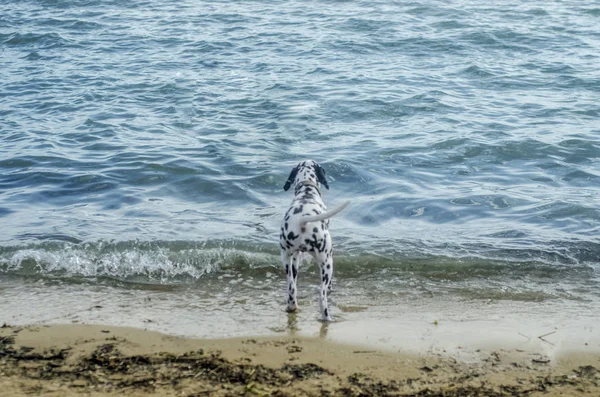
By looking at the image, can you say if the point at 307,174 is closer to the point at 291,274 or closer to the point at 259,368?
the point at 291,274

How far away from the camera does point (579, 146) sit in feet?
46.1

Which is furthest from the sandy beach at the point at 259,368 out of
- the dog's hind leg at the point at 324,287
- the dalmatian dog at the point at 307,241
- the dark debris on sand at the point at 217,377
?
the dalmatian dog at the point at 307,241

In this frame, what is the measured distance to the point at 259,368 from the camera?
22.0 feet

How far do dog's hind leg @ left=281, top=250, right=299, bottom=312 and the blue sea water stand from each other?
0.18 meters

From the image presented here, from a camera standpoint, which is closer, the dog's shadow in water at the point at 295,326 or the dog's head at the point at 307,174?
the dog's shadow in water at the point at 295,326

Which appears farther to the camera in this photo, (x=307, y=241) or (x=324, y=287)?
(x=324, y=287)

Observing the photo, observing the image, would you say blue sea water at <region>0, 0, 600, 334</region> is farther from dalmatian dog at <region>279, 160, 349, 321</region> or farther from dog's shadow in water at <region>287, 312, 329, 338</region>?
dalmatian dog at <region>279, 160, 349, 321</region>

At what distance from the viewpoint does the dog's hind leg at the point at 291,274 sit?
8188 millimetres

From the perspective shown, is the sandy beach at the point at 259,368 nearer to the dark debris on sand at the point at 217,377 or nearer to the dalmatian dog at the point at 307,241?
the dark debris on sand at the point at 217,377

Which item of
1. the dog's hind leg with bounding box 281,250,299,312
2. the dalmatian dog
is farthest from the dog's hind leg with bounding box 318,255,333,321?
the dog's hind leg with bounding box 281,250,299,312

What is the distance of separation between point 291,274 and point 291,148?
6.21 metres

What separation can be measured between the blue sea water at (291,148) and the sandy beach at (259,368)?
1.05m

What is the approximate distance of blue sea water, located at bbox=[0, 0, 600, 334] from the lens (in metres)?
9.55

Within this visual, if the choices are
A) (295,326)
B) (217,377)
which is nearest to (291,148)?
(295,326)
